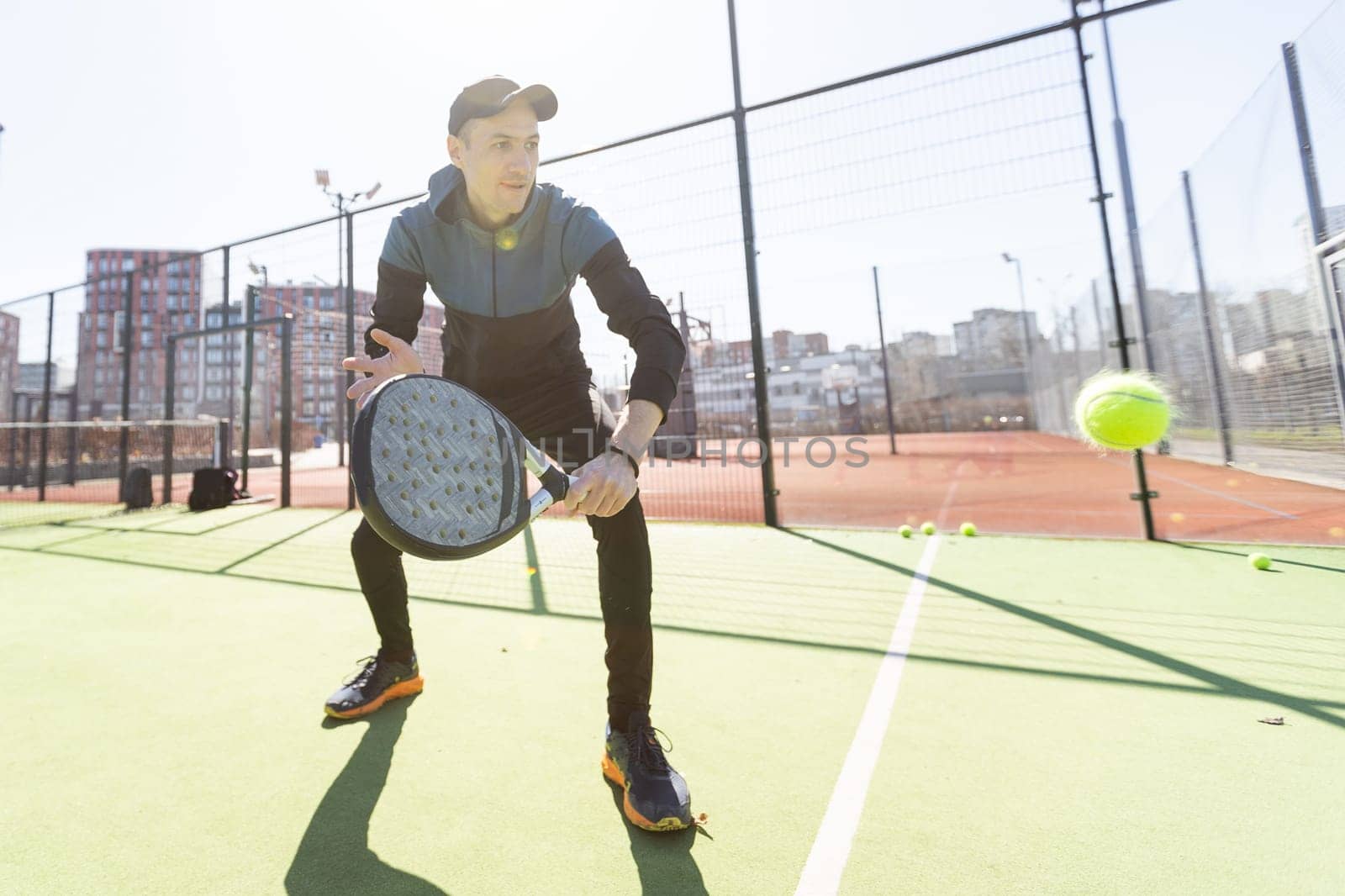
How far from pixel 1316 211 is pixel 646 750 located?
23.5 feet

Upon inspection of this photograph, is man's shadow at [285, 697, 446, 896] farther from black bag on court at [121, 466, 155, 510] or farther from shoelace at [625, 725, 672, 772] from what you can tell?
black bag on court at [121, 466, 155, 510]

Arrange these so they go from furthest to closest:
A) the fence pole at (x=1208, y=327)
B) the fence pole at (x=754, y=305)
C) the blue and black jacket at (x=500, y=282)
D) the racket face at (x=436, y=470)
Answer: the fence pole at (x=1208, y=327)
the fence pole at (x=754, y=305)
the blue and black jacket at (x=500, y=282)
the racket face at (x=436, y=470)

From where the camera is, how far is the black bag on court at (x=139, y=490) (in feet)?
30.9

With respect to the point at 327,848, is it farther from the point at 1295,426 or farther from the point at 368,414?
the point at 1295,426

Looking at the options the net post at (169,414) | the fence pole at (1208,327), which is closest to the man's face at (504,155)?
the fence pole at (1208,327)

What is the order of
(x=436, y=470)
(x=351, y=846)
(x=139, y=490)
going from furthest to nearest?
(x=139, y=490) → (x=351, y=846) → (x=436, y=470)

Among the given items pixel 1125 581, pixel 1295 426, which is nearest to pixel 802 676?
pixel 1125 581

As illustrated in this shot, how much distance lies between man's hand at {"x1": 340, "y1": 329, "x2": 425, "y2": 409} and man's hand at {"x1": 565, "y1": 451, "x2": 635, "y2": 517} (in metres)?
0.72

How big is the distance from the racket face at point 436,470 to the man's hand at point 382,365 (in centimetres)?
44

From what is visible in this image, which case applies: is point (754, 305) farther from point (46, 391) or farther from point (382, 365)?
point (46, 391)

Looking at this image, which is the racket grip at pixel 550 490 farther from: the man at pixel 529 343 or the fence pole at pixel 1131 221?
the fence pole at pixel 1131 221

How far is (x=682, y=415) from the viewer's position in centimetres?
1172

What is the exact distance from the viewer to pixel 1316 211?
5145 mm

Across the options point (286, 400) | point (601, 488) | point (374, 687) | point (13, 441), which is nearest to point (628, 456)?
point (601, 488)
